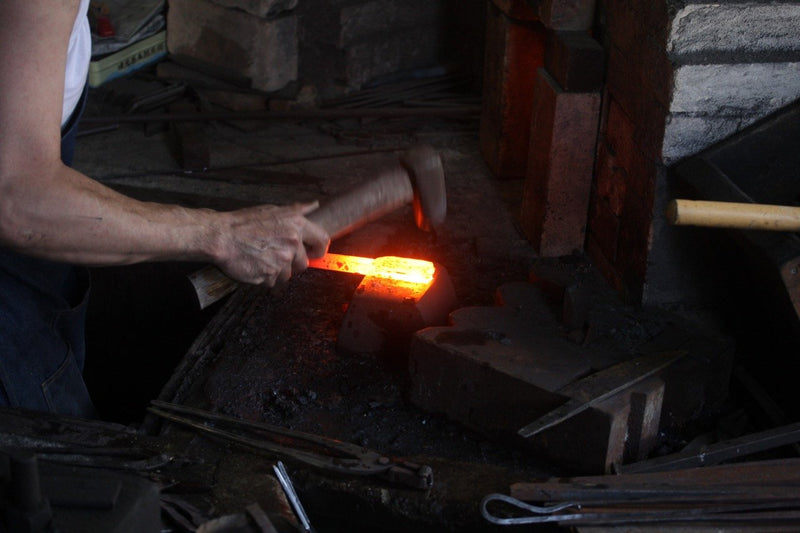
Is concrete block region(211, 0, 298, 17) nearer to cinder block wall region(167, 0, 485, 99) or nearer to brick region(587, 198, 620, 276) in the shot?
cinder block wall region(167, 0, 485, 99)

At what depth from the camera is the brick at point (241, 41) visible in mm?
6086

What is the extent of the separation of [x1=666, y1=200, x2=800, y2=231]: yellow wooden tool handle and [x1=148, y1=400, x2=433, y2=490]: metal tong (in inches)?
38.1

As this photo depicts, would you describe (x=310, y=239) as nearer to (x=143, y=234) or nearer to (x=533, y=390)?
(x=143, y=234)

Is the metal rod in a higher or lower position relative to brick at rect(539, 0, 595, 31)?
lower

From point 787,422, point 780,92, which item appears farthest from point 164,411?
point 780,92

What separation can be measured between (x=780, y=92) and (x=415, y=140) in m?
2.76

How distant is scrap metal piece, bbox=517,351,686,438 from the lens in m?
2.81

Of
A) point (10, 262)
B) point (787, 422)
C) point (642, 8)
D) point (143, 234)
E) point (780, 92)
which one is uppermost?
point (642, 8)

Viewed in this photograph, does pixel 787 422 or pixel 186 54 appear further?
pixel 186 54

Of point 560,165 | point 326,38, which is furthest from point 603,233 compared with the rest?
point 326,38

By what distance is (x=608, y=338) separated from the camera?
3277 millimetres

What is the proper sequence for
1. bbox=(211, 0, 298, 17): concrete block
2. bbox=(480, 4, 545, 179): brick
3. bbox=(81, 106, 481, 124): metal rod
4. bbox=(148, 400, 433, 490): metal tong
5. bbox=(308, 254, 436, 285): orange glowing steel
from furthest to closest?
bbox=(211, 0, 298, 17): concrete block < bbox=(81, 106, 481, 124): metal rod < bbox=(480, 4, 545, 179): brick < bbox=(308, 254, 436, 285): orange glowing steel < bbox=(148, 400, 433, 490): metal tong

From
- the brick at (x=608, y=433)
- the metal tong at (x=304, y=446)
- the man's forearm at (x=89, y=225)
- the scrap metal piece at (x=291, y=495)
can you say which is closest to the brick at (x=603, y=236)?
the brick at (x=608, y=433)

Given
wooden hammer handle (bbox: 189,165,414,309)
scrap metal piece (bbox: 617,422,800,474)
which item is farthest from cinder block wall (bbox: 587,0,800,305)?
wooden hammer handle (bbox: 189,165,414,309)
